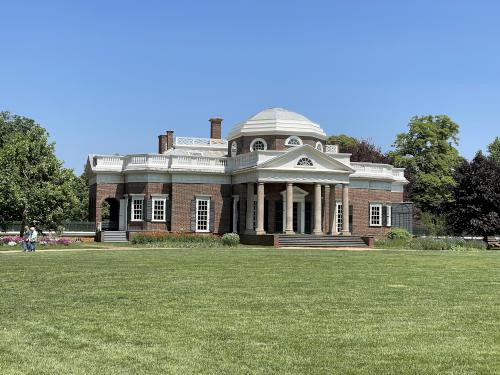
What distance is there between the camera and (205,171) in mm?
49156

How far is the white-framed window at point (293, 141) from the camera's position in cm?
5028

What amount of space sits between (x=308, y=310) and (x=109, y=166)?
130 ft

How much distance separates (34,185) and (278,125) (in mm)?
17686

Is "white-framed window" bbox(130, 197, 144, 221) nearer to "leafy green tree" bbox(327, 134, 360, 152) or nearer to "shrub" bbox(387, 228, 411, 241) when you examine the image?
"shrub" bbox(387, 228, 411, 241)

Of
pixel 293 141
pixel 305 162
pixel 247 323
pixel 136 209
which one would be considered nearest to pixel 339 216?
pixel 293 141

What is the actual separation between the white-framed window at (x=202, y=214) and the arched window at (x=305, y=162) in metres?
7.58

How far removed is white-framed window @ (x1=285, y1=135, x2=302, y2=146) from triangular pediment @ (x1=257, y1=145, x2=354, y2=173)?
148 inches

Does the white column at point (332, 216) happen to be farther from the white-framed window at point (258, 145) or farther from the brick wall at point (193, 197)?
the brick wall at point (193, 197)

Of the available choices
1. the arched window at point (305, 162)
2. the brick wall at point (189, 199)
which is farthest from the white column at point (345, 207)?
the arched window at point (305, 162)

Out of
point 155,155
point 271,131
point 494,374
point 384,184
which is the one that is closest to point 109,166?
point 155,155

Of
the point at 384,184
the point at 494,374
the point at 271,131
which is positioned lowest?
the point at 494,374

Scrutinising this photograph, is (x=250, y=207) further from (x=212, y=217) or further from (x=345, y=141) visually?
(x=345, y=141)

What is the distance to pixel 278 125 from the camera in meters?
50.4

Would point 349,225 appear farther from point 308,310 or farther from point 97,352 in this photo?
point 97,352
